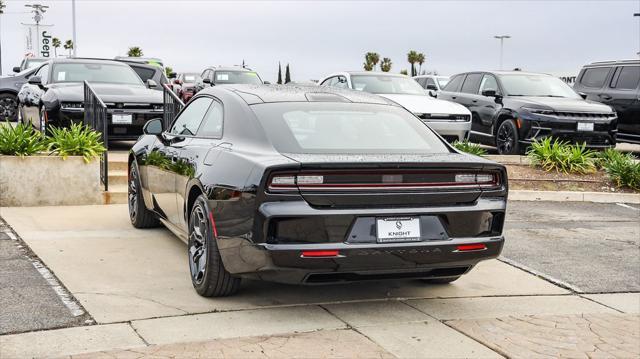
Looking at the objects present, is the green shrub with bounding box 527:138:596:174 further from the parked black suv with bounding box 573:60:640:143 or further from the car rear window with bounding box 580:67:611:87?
the car rear window with bounding box 580:67:611:87

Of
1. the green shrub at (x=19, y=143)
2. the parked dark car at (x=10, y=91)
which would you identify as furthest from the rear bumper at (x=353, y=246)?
the parked dark car at (x=10, y=91)

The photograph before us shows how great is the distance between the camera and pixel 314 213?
4.82 meters

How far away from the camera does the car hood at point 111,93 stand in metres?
12.4

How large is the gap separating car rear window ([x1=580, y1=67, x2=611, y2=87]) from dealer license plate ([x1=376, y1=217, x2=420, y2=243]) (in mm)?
13067

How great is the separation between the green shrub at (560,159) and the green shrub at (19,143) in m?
7.68

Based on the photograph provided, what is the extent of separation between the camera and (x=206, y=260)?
215 inches

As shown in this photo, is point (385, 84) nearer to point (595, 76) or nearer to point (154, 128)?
point (595, 76)

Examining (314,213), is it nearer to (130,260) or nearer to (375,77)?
(130,260)

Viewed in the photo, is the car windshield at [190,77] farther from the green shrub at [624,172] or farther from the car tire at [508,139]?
the green shrub at [624,172]

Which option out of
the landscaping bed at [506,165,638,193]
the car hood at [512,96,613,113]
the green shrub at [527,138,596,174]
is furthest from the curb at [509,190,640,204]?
the car hood at [512,96,613,113]

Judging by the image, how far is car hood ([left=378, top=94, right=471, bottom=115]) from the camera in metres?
14.1

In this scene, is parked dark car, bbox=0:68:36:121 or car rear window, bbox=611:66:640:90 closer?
car rear window, bbox=611:66:640:90

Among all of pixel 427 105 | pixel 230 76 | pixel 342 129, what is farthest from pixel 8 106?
pixel 342 129

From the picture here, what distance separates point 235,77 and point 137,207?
1556cm
